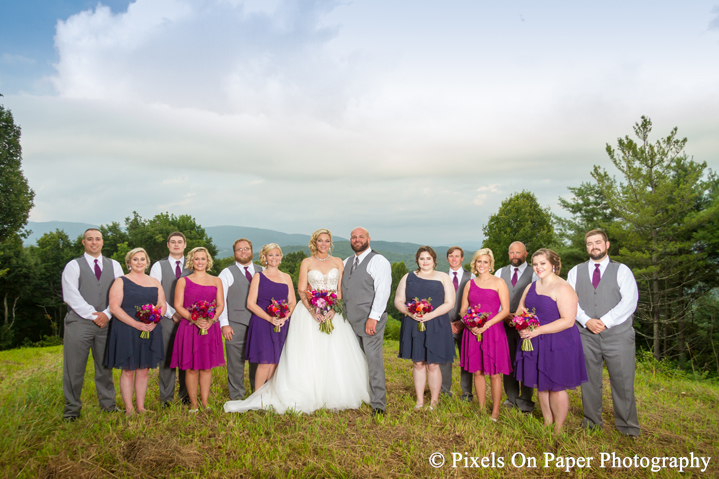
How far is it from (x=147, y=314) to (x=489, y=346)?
456 centimetres

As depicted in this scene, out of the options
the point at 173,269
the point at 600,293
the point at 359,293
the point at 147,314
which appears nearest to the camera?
the point at 600,293

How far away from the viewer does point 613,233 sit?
761 inches

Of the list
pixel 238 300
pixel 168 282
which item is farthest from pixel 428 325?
pixel 168 282

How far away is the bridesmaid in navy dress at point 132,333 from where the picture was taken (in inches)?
219

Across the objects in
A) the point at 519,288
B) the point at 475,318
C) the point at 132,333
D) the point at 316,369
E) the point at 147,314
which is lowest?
the point at 316,369

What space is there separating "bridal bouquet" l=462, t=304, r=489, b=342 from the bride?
1.74m

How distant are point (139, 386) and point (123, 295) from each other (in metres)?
1.27

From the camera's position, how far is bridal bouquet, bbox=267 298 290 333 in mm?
6082

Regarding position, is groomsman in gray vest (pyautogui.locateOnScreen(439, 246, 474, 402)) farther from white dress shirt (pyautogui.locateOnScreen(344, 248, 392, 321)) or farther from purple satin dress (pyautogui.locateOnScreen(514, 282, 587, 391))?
purple satin dress (pyautogui.locateOnScreen(514, 282, 587, 391))

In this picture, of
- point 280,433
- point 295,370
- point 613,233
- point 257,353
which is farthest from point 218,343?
point 613,233

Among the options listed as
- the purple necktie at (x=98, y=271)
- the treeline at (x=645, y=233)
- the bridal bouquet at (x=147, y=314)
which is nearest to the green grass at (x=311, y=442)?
the bridal bouquet at (x=147, y=314)

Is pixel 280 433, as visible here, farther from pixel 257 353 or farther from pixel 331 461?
pixel 257 353

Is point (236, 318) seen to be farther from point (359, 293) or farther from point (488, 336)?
point (488, 336)

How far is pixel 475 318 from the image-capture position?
5.64m
